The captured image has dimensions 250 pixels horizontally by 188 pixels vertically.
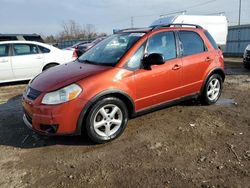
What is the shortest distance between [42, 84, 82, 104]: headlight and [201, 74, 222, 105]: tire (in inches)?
121

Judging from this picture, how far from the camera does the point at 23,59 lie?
9078mm

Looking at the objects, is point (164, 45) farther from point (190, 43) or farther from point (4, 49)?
point (4, 49)

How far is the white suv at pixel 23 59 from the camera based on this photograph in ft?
29.2

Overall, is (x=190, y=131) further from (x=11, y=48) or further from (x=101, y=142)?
(x=11, y=48)

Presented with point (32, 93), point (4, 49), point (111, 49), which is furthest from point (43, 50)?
point (32, 93)

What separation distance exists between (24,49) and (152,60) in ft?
20.3

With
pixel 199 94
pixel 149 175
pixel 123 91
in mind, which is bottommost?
pixel 149 175

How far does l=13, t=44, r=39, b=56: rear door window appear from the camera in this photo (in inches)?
358

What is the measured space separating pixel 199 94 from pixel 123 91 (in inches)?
84.9

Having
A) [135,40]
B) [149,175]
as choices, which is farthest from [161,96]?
[149,175]

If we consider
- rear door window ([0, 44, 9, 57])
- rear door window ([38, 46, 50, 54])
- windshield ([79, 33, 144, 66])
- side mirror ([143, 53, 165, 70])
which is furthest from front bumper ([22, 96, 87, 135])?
rear door window ([38, 46, 50, 54])

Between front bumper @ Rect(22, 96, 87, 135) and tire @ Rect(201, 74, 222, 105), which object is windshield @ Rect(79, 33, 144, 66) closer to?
front bumper @ Rect(22, 96, 87, 135)

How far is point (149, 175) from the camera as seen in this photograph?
3307mm

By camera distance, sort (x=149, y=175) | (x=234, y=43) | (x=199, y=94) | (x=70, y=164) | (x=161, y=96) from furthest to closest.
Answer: (x=234, y=43), (x=199, y=94), (x=161, y=96), (x=70, y=164), (x=149, y=175)
